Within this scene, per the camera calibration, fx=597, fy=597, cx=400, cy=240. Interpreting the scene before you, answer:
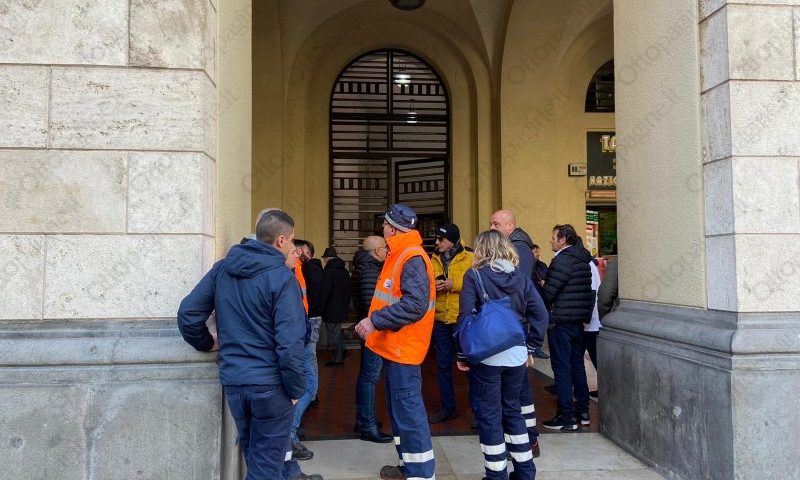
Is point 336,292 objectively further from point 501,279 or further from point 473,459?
point 501,279

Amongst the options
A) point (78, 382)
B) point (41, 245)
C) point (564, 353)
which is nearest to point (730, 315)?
point (564, 353)

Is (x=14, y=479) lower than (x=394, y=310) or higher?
lower

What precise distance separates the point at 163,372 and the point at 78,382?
473mm

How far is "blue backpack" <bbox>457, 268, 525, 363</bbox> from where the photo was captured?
367 cm

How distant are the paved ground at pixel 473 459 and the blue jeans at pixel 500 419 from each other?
46cm

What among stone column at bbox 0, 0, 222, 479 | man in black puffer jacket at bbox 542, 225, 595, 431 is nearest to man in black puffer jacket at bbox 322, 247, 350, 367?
man in black puffer jacket at bbox 542, 225, 595, 431

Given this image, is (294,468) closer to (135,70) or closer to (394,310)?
(394,310)

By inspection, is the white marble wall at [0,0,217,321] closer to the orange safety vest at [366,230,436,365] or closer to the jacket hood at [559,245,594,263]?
the orange safety vest at [366,230,436,365]

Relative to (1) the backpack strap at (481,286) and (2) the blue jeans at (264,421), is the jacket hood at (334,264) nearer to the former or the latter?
(1) the backpack strap at (481,286)

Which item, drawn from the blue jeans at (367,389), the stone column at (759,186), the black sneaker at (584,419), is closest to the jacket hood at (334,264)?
the blue jeans at (367,389)

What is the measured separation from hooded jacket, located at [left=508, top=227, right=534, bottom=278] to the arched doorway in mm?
6671

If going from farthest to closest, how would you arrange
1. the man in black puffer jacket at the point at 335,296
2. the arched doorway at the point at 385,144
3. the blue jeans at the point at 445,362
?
1. the arched doorway at the point at 385,144
2. the man in black puffer jacket at the point at 335,296
3. the blue jeans at the point at 445,362

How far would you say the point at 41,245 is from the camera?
3.59 meters

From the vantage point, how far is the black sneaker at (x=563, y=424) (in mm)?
5359
